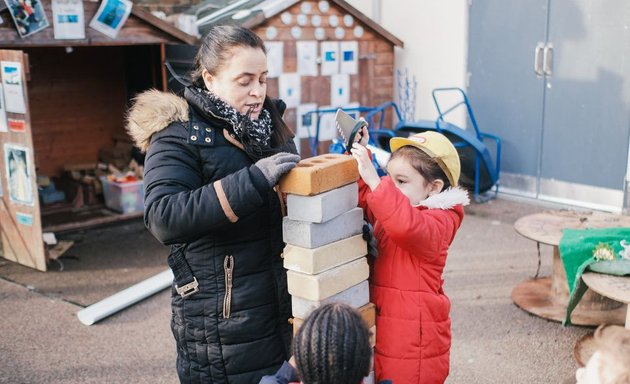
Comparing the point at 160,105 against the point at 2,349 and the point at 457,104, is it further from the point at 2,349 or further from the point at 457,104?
the point at 457,104

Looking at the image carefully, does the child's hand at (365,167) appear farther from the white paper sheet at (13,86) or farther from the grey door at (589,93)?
the grey door at (589,93)

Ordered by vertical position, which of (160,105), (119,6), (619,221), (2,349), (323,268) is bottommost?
(2,349)

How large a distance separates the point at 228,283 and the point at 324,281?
13.4 inches

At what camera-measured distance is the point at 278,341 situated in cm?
233

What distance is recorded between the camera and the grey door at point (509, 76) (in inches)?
302

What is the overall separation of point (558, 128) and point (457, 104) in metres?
1.20

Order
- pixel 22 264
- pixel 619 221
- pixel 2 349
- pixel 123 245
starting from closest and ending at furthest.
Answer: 1. pixel 2 349
2. pixel 619 221
3. pixel 22 264
4. pixel 123 245

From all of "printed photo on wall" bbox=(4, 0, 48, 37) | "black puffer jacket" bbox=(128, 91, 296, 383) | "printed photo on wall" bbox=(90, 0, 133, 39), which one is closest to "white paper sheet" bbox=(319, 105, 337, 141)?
"printed photo on wall" bbox=(90, 0, 133, 39)

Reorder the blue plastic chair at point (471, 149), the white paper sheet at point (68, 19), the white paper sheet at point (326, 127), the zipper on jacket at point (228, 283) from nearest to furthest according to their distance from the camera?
the zipper on jacket at point (228, 283) → the white paper sheet at point (68, 19) → the blue plastic chair at point (471, 149) → the white paper sheet at point (326, 127)

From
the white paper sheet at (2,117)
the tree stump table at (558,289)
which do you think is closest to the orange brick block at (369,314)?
the tree stump table at (558,289)

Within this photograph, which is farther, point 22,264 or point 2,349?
point 22,264

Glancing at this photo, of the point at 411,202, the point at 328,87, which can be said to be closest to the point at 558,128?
the point at 328,87

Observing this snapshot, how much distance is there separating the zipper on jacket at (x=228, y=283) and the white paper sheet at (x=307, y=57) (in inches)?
238

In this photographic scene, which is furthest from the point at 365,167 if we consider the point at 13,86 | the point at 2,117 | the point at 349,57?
the point at 349,57
